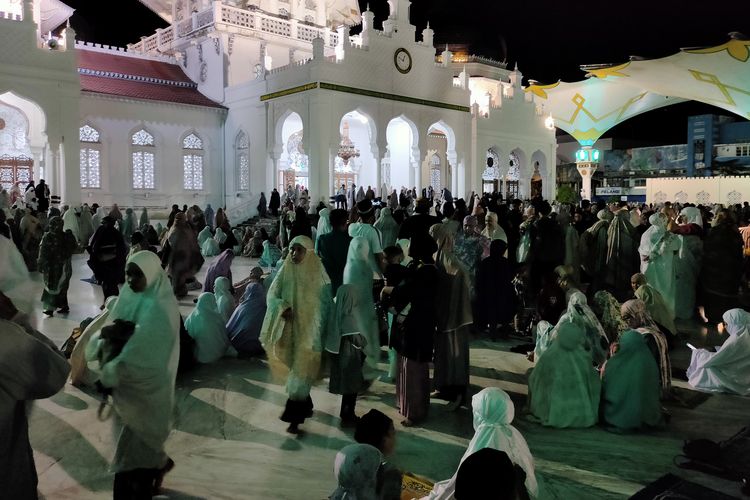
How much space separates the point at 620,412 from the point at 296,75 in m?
15.0

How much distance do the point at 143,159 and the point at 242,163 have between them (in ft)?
10.1

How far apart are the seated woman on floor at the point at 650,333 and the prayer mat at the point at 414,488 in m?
2.19

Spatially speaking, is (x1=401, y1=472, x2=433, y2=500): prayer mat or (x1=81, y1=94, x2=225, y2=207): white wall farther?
(x1=81, y1=94, x2=225, y2=207): white wall

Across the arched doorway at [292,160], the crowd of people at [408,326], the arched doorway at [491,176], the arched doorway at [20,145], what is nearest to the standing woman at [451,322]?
the crowd of people at [408,326]

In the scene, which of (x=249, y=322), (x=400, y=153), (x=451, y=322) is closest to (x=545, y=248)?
(x=451, y=322)

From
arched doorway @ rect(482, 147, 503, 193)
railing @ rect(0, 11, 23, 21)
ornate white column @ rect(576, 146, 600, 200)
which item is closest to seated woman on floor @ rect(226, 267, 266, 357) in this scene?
railing @ rect(0, 11, 23, 21)

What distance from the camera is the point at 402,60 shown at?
60.9ft

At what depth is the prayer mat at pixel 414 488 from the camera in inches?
103

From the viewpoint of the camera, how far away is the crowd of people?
7.67ft

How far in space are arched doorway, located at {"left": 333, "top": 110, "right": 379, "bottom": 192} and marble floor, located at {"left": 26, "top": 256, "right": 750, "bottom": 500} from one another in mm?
18039

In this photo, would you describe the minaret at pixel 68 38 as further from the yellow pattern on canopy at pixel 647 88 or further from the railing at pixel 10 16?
the yellow pattern on canopy at pixel 647 88

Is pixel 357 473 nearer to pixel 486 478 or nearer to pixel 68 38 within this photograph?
pixel 486 478

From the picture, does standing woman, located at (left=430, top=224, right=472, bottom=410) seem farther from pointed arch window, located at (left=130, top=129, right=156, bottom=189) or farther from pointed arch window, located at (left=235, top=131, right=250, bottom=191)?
pointed arch window, located at (left=130, top=129, right=156, bottom=189)

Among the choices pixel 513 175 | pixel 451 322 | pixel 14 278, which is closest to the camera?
pixel 14 278
